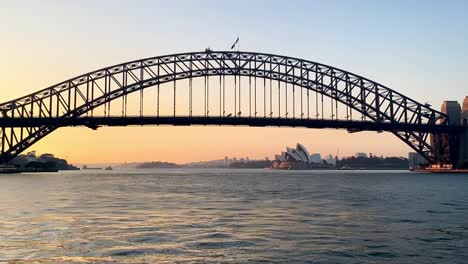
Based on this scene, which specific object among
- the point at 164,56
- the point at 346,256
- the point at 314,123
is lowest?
the point at 346,256

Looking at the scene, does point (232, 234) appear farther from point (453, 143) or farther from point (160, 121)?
point (453, 143)

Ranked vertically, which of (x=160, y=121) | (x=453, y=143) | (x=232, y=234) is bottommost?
(x=232, y=234)

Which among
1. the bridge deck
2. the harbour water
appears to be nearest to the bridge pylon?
the bridge deck

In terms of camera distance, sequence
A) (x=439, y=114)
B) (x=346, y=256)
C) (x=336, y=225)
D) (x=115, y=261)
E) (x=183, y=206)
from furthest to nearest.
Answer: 1. (x=439, y=114)
2. (x=183, y=206)
3. (x=336, y=225)
4. (x=346, y=256)
5. (x=115, y=261)

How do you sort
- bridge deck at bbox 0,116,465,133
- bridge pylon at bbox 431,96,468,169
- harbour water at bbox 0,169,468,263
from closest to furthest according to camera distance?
harbour water at bbox 0,169,468,263 → bridge deck at bbox 0,116,465,133 → bridge pylon at bbox 431,96,468,169

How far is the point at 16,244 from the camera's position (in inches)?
620

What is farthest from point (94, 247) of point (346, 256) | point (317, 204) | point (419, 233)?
point (317, 204)

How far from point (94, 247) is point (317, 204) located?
17.7m

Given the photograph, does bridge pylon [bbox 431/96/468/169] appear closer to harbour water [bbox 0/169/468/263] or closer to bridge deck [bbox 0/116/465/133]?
bridge deck [bbox 0/116/465/133]

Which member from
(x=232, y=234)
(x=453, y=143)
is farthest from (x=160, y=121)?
(x=232, y=234)

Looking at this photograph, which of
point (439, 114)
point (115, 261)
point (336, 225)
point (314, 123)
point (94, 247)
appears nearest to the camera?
point (115, 261)

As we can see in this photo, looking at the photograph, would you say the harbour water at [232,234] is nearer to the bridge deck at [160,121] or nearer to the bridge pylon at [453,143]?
the bridge deck at [160,121]

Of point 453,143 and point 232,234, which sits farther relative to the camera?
point 453,143

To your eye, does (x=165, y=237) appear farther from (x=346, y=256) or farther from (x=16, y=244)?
(x=346, y=256)
